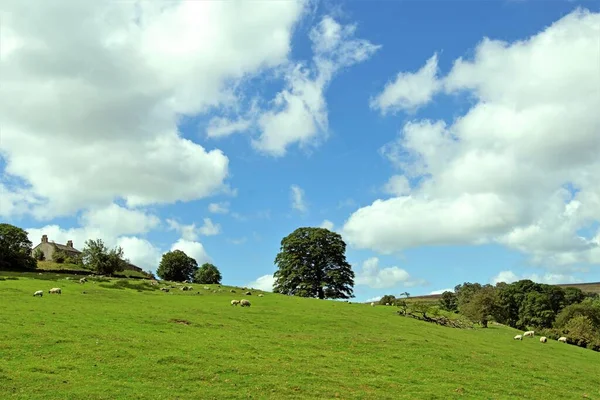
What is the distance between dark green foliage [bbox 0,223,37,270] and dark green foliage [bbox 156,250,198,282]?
40.3m

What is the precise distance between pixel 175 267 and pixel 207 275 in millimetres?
11038

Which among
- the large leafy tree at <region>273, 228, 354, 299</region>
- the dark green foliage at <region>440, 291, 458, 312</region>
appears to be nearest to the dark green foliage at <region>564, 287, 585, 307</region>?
the dark green foliage at <region>440, 291, 458, 312</region>

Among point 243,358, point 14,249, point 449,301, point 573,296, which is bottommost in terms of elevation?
point 243,358

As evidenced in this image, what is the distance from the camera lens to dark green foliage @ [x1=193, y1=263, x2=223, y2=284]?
15675cm

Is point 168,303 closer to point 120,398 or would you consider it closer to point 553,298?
point 120,398

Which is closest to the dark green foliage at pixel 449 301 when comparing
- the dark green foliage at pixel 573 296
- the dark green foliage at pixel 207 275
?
the dark green foliage at pixel 573 296

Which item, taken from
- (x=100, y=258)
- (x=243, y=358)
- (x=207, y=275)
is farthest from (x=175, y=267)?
(x=243, y=358)

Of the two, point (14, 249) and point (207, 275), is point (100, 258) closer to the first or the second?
point (14, 249)

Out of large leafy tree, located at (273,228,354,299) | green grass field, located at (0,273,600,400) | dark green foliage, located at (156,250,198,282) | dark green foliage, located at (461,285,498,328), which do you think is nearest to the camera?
green grass field, located at (0,273,600,400)

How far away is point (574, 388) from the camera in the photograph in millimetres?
32781

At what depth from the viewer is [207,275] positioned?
6216 inches

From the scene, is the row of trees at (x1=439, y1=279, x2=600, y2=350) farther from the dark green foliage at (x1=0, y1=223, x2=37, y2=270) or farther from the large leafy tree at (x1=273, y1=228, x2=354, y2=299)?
the dark green foliage at (x1=0, y1=223, x2=37, y2=270)

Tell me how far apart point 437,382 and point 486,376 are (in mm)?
5452

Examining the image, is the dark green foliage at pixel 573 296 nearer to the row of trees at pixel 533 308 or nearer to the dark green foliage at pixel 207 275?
the row of trees at pixel 533 308
